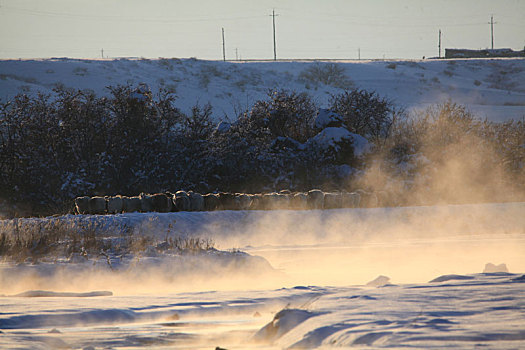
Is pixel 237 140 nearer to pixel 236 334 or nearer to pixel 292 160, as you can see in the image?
pixel 292 160

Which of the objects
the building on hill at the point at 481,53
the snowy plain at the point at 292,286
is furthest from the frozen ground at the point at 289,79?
the snowy plain at the point at 292,286

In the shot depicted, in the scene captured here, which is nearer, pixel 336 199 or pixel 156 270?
pixel 156 270

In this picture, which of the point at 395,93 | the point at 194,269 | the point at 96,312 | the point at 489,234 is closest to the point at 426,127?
the point at 489,234

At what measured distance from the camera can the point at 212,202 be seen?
61.2 feet

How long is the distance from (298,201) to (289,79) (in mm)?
41009

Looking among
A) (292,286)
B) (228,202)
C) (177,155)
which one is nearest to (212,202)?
(228,202)

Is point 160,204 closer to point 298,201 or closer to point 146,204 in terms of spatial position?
point 146,204

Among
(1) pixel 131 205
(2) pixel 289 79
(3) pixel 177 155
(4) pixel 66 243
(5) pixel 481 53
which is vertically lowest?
(1) pixel 131 205

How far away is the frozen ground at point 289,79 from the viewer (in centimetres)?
4891

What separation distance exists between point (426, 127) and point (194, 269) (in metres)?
17.9

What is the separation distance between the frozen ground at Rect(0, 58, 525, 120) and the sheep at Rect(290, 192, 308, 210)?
2521 centimetres

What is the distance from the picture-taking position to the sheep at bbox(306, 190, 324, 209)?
19.0m

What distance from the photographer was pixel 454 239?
1570 cm

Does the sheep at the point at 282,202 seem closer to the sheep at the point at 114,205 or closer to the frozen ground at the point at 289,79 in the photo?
the sheep at the point at 114,205
